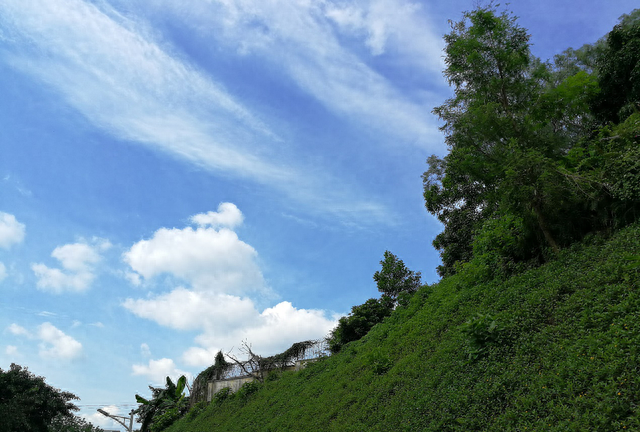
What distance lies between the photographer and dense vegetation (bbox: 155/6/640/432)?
568cm

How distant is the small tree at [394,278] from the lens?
79.8ft

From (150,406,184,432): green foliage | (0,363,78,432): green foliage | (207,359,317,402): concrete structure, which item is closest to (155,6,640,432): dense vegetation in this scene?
(207,359,317,402): concrete structure

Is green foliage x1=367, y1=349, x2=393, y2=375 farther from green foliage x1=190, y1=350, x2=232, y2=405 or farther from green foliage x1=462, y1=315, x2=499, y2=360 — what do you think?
green foliage x1=190, y1=350, x2=232, y2=405

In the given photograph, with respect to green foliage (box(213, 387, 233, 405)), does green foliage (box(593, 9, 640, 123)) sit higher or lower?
higher

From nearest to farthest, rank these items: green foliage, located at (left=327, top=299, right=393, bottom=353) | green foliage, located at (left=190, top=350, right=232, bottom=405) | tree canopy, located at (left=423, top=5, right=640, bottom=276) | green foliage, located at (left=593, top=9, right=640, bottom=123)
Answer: tree canopy, located at (left=423, top=5, right=640, bottom=276) → green foliage, located at (left=593, top=9, right=640, bottom=123) → green foliage, located at (left=327, top=299, right=393, bottom=353) → green foliage, located at (left=190, top=350, right=232, bottom=405)

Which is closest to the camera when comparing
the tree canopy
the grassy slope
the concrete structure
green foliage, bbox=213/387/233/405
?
the grassy slope

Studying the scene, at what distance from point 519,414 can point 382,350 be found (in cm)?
628

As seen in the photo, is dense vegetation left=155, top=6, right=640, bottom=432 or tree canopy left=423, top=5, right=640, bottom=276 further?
tree canopy left=423, top=5, right=640, bottom=276

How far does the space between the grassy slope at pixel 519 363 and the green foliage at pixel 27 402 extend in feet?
59.0

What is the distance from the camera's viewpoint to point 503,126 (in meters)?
10.9

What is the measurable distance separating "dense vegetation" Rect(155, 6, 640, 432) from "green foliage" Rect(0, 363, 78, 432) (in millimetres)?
13790

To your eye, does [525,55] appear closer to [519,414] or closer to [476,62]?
[476,62]

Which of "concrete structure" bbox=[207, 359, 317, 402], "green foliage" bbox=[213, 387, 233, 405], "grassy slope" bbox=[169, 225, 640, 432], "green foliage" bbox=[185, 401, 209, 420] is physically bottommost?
"grassy slope" bbox=[169, 225, 640, 432]

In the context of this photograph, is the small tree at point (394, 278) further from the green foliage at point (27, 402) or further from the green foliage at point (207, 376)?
the green foliage at point (27, 402)
